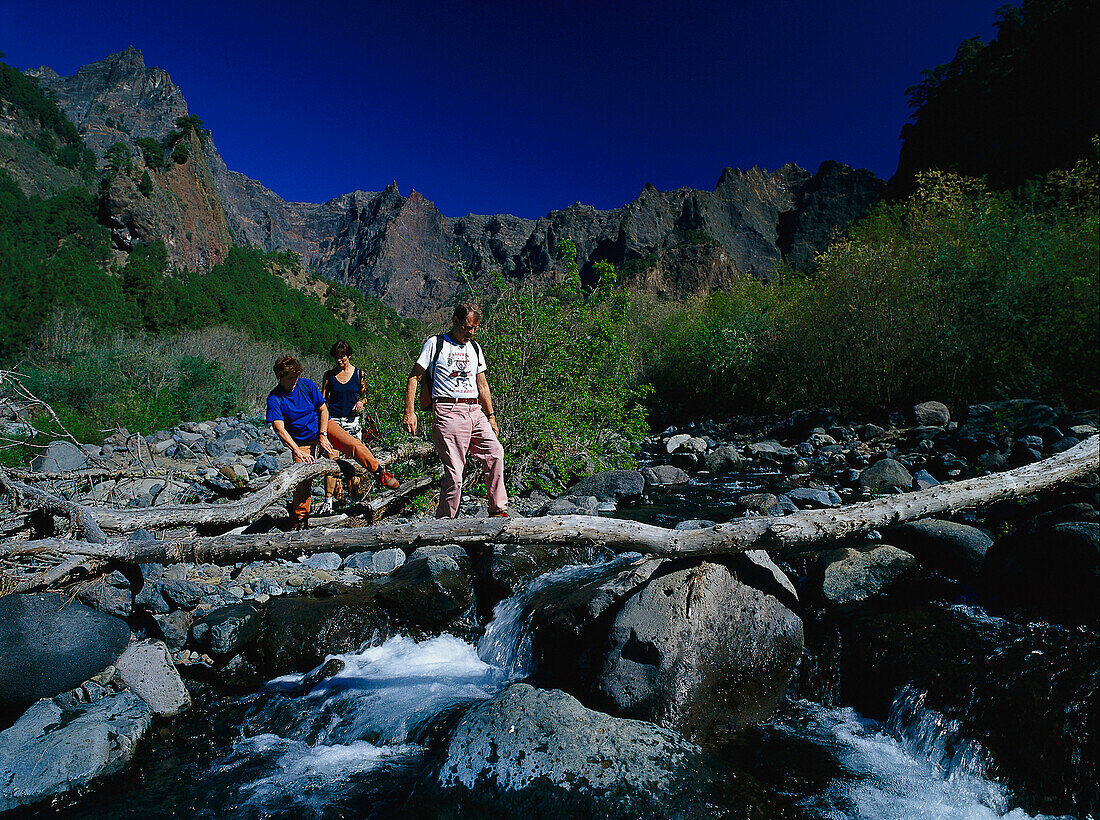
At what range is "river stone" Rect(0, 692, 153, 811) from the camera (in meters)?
3.04

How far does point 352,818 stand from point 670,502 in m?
7.17

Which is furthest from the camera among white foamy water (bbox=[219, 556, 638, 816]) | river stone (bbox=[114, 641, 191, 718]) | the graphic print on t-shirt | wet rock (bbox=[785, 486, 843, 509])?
wet rock (bbox=[785, 486, 843, 509])

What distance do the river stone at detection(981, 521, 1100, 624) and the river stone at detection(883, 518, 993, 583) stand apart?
0.20m

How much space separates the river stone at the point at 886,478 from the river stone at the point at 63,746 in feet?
30.8

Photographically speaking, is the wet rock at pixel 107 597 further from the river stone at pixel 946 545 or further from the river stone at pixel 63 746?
the river stone at pixel 946 545

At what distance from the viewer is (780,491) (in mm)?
9492

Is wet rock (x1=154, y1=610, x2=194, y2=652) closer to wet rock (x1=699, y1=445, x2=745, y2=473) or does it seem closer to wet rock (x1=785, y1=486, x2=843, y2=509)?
wet rock (x1=785, y1=486, x2=843, y2=509)

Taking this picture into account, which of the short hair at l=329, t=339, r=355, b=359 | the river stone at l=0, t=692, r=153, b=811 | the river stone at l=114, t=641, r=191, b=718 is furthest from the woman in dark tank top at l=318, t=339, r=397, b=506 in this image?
the river stone at l=0, t=692, r=153, b=811

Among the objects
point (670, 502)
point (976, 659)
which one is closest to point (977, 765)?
point (976, 659)

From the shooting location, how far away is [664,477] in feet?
36.7

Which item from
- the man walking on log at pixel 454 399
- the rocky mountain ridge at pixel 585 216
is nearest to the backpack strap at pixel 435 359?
the man walking on log at pixel 454 399

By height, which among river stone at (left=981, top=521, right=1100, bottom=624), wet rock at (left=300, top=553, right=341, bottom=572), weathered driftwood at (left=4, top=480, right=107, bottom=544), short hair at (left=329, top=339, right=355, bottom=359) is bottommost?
wet rock at (left=300, top=553, right=341, bottom=572)

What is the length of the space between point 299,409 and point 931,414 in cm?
1280

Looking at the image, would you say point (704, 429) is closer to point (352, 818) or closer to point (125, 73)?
point (352, 818)
